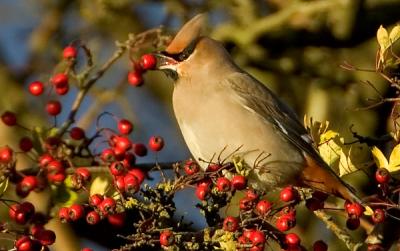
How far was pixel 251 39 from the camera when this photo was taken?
6.12 m

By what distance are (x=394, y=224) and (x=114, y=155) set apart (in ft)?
3.91

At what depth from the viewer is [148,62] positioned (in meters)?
4.43

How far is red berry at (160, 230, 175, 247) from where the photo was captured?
10.1ft

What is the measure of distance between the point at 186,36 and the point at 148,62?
32 centimetres

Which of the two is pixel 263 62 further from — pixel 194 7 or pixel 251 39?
pixel 194 7

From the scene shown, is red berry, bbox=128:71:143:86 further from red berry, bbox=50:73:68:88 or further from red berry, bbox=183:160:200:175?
red berry, bbox=183:160:200:175

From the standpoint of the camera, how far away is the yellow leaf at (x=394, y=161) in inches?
132

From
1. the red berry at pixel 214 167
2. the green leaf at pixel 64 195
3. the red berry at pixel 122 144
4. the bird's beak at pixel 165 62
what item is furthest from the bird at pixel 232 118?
the green leaf at pixel 64 195

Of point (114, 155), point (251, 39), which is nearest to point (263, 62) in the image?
point (251, 39)

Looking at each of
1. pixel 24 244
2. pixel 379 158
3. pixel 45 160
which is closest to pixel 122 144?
pixel 45 160

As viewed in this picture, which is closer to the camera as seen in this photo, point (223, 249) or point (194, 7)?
point (223, 249)

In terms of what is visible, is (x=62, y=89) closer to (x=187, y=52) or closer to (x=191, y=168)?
(x=187, y=52)

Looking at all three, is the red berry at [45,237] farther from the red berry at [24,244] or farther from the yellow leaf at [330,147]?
the yellow leaf at [330,147]

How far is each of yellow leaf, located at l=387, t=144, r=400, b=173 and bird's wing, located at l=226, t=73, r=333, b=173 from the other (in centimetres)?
129
